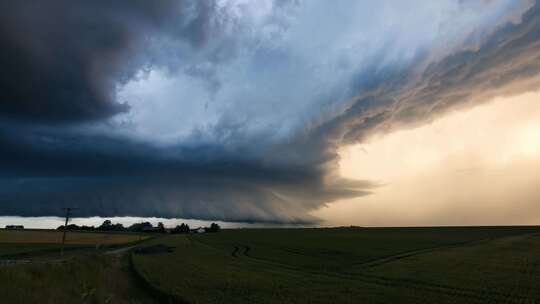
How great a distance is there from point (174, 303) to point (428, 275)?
892 inches

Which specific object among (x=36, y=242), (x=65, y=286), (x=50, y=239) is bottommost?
(x=65, y=286)

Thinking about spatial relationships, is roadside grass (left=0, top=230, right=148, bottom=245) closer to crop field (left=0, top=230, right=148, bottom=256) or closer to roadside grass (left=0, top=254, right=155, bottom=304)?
crop field (left=0, top=230, right=148, bottom=256)

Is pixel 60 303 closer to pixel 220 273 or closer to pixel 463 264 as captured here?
pixel 220 273

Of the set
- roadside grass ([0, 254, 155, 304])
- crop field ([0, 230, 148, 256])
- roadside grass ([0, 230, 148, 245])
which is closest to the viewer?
roadside grass ([0, 254, 155, 304])

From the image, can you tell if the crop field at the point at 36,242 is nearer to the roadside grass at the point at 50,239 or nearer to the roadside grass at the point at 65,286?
the roadside grass at the point at 50,239

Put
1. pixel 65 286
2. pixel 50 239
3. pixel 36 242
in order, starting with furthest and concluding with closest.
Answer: pixel 50 239, pixel 36 242, pixel 65 286

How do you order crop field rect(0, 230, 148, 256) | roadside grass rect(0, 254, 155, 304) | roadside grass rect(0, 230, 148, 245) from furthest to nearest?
roadside grass rect(0, 230, 148, 245) → crop field rect(0, 230, 148, 256) → roadside grass rect(0, 254, 155, 304)

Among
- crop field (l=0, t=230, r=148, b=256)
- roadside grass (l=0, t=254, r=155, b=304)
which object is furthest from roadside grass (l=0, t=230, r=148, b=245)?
roadside grass (l=0, t=254, r=155, b=304)

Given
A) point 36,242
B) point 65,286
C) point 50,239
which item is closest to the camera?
point 65,286

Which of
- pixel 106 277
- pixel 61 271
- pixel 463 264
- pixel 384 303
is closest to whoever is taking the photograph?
pixel 384 303

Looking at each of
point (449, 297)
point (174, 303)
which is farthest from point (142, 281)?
point (449, 297)

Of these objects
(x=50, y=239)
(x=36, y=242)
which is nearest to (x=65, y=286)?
(x=36, y=242)

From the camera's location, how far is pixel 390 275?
33.4m

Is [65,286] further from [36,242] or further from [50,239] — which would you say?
[50,239]
